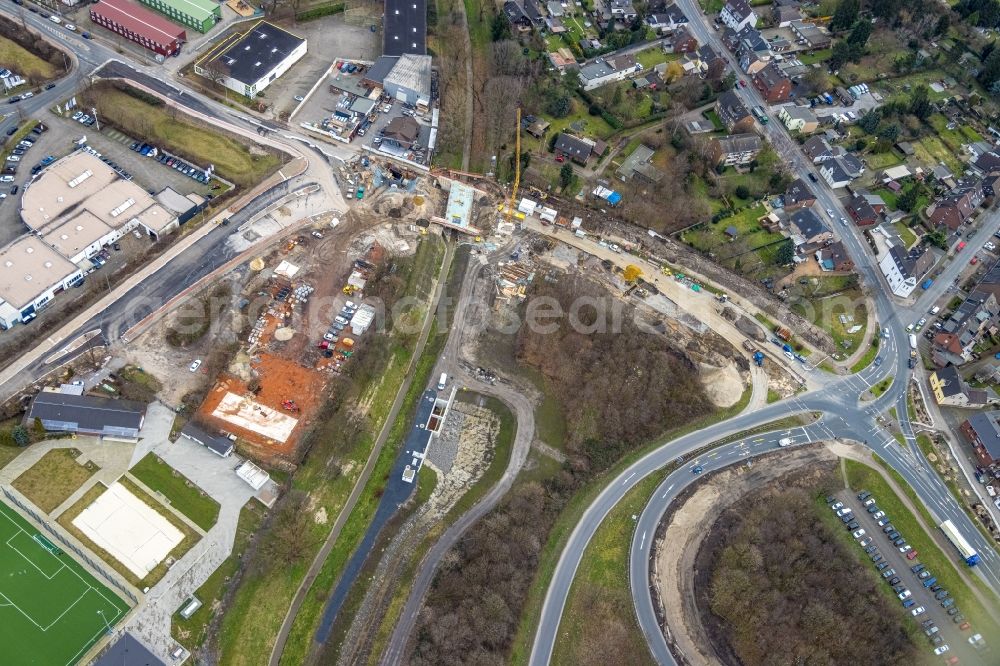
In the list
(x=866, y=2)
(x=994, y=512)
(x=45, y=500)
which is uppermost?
(x=866, y=2)

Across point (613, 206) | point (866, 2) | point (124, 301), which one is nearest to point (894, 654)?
point (613, 206)

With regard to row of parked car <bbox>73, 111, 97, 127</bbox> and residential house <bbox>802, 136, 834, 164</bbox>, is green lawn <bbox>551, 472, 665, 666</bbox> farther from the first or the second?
row of parked car <bbox>73, 111, 97, 127</bbox>

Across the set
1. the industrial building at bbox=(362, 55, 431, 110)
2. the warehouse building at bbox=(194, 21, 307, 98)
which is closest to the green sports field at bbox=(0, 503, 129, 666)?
the warehouse building at bbox=(194, 21, 307, 98)

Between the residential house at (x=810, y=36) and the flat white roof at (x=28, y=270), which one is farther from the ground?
the residential house at (x=810, y=36)

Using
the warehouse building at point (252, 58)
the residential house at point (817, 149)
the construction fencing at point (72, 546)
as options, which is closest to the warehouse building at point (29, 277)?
the construction fencing at point (72, 546)

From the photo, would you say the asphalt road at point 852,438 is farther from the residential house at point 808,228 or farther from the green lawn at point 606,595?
the residential house at point 808,228

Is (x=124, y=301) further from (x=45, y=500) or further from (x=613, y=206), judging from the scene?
(x=613, y=206)
